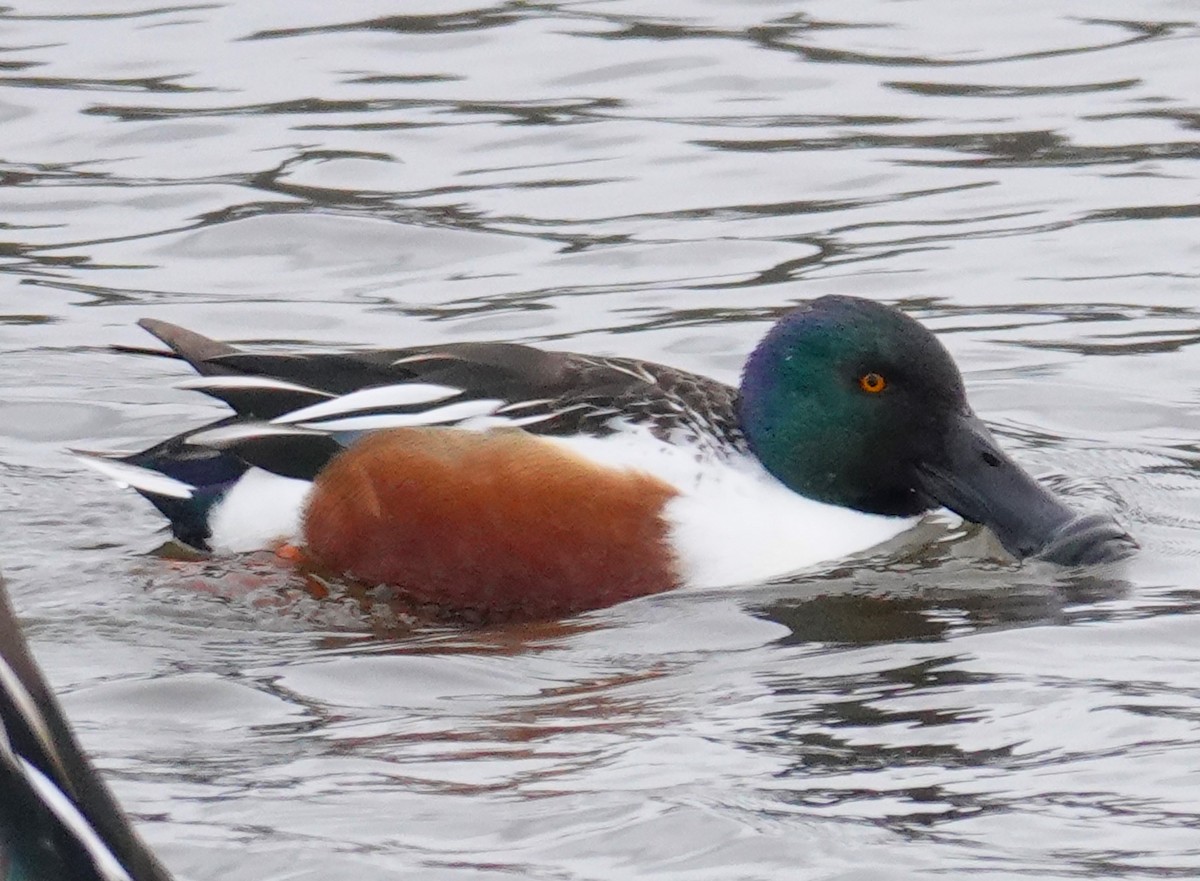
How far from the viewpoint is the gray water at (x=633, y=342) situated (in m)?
4.33

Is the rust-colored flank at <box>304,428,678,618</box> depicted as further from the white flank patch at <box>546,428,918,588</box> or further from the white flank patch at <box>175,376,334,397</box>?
the white flank patch at <box>175,376,334,397</box>

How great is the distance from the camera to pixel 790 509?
632 centimetres

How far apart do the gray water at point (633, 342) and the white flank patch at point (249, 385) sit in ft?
1.67

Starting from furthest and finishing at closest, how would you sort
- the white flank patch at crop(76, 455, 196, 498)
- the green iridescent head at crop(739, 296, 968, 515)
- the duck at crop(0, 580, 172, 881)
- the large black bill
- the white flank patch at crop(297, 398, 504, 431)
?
the white flank patch at crop(76, 455, 196, 498), the green iridescent head at crop(739, 296, 968, 515), the white flank patch at crop(297, 398, 504, 431), the large black bill, the duck at crop(0, 580, 172, 881)

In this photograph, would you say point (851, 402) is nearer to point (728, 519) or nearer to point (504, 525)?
point (728, 519)

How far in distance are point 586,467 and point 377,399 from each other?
2.16 ft

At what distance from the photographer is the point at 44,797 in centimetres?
180

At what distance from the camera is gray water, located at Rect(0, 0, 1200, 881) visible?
14.2 feet

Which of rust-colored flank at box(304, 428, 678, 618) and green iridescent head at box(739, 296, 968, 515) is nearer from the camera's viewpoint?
rust-colored flank at box(304, 428, 678, 618)

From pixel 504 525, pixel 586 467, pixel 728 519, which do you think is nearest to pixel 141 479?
pixel 504 525

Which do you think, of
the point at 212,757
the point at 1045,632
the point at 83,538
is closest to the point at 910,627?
the point at 1045,632

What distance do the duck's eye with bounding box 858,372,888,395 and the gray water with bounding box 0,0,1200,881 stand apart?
0.48m

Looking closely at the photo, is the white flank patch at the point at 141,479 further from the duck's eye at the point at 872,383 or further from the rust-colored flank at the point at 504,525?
the duck's eye at the point at 872,383

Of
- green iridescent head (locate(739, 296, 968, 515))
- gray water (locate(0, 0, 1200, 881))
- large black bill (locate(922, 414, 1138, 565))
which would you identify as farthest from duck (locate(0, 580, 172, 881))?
green iridescent head (locate(739, 296, 968, 515))
